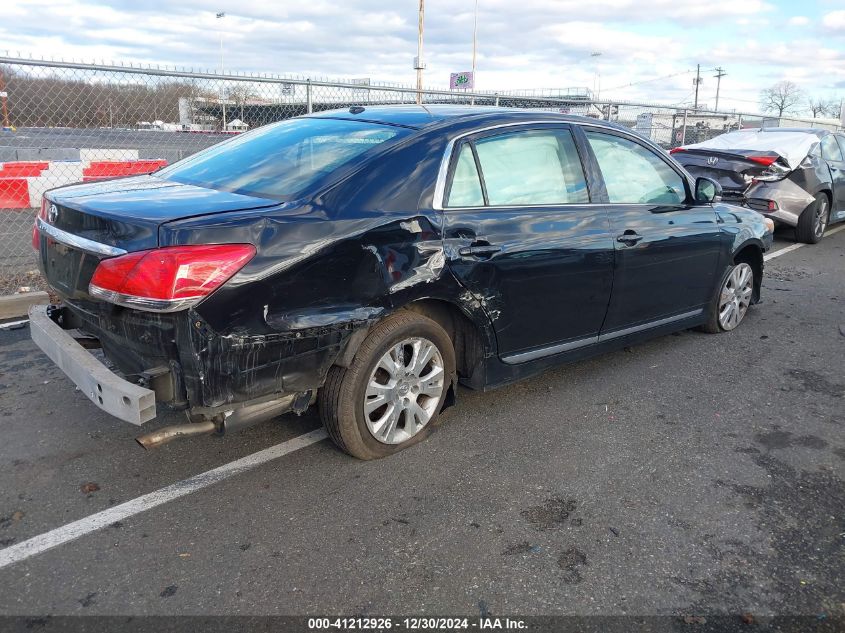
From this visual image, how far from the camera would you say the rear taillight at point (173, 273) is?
2691 mm

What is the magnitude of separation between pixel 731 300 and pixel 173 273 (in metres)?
4.63

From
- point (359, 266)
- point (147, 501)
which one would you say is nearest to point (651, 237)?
point (359, 266)

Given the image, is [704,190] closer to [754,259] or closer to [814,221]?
[754,259]

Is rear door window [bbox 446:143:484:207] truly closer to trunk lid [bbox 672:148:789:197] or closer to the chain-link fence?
the chain-link fence

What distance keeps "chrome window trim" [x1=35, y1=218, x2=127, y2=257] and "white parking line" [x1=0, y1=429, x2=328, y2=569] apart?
43.6 inches

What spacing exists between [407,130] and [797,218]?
27.4 ft

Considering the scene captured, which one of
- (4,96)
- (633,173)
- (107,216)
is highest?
(4,96)

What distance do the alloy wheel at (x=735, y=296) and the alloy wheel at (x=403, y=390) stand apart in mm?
3041

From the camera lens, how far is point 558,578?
2.62 meters

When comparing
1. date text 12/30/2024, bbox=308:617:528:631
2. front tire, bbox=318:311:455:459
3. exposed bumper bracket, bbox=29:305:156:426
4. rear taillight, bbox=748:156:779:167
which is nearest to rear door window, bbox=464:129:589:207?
front tire, bbox=318:311:455:459

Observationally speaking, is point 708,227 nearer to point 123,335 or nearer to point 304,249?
point 304,249

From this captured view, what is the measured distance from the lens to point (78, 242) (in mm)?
3029

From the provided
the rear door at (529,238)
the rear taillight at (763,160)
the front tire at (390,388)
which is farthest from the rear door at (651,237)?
the rear taillight at (763,160)

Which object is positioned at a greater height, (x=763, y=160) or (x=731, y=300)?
(x=763, y=160)
